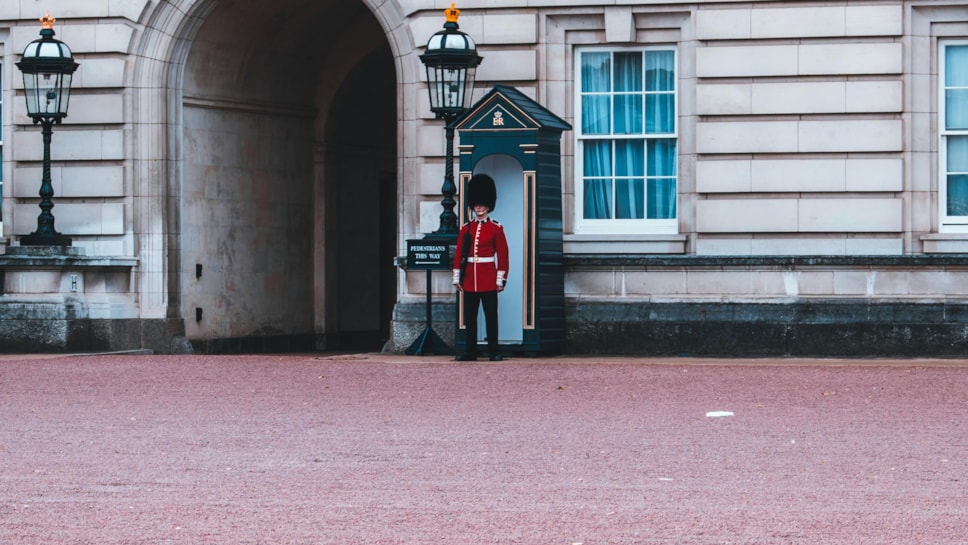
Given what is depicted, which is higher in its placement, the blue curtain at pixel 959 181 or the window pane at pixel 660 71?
the window pane at pixel 660 71

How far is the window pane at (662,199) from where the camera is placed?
17156 millimetres

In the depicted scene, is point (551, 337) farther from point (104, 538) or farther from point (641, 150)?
point (104, 538)

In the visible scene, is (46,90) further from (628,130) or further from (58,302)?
(628,130)

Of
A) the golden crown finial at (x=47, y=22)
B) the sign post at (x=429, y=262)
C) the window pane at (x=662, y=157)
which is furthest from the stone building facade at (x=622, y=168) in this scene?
the sign post at (x=429, y=262)

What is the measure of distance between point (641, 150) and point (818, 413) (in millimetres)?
6239

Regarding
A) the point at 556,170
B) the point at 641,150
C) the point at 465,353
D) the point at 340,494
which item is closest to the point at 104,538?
the point at 340,494

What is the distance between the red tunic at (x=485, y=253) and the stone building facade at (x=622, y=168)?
1.36m

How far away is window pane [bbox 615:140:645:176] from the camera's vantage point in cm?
1727

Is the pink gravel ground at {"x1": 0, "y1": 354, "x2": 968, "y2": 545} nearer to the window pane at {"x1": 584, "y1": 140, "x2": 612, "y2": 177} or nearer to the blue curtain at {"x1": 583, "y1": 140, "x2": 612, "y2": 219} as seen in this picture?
the blue curtain at {"x1": 583, "y1": 140, "x2": 612, "y2": 219}

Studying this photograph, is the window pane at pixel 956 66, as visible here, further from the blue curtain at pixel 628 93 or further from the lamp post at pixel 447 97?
the lamp post at pixel 447 97

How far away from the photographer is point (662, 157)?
56.4ft

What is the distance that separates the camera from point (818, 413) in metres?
11.4

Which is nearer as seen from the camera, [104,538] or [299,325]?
[104,538]

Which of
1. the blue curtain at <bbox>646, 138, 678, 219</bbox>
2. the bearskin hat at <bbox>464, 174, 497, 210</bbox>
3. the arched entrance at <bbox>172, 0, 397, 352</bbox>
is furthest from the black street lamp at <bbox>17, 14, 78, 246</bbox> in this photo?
the blue curtain at <bbox>646, 138, 678, 219</bbox>
